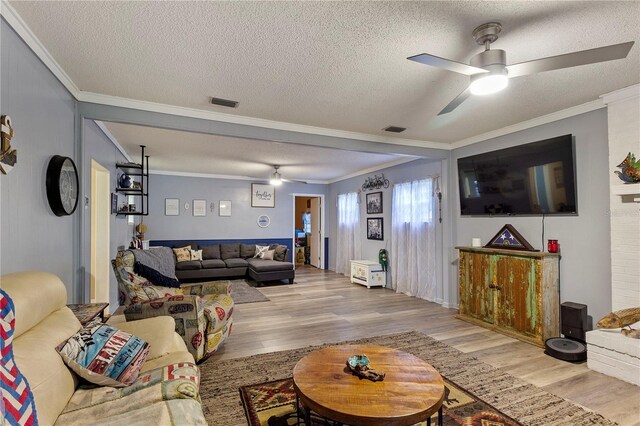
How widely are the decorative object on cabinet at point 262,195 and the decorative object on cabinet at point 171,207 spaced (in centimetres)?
179

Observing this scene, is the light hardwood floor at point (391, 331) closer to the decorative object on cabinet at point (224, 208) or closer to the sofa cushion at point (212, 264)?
the sofa cushion at point (212, 264)

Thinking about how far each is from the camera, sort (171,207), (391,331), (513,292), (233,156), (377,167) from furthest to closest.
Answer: (171,207), (377,167), (233,156), (391,331), (513,292)

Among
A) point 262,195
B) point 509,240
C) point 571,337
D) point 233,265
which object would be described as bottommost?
point 571,337

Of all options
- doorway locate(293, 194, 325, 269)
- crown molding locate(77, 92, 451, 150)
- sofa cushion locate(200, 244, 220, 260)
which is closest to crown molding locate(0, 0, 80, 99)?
crown molding locate(77, 92, 451, 150)

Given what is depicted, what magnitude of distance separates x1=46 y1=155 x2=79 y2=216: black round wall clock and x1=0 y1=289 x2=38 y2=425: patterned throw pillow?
1330 mm

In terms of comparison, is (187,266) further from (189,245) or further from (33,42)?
(33,42)

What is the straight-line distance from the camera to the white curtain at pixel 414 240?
17.8ft

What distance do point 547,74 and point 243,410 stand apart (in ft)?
11.4

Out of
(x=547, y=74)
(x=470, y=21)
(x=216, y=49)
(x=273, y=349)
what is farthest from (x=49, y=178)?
(x=547, y=74)

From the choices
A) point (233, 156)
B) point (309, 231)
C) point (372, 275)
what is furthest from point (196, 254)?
point (372, 275)

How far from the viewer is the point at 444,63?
6.11ft

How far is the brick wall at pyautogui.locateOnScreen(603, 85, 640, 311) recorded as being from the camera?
2898mm

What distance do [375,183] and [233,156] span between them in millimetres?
2999

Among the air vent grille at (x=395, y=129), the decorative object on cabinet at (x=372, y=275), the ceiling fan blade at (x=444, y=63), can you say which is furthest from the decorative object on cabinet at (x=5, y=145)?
the decorative object on cabinet at (x=372, y=275)
